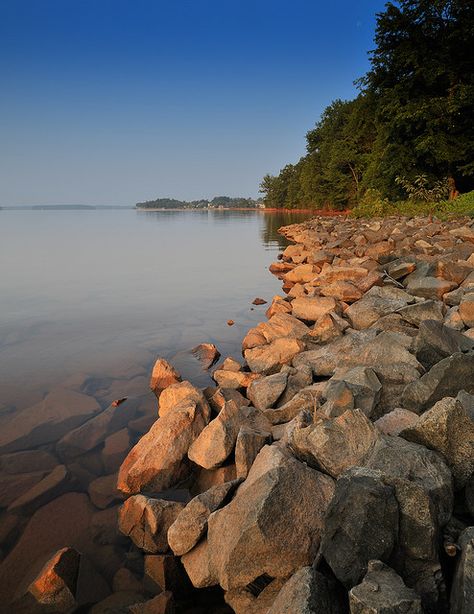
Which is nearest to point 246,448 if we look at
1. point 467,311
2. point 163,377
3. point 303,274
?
point 163,377

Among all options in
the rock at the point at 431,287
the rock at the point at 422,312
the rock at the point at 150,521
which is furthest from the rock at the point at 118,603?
the rock at the point at 431,287

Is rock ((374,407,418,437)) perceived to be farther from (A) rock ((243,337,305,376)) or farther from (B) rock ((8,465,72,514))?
(B) rock ((8,465,72,514))

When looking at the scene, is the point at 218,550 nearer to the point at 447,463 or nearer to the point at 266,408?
the point at 447,463

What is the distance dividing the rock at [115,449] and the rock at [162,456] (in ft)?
1.25

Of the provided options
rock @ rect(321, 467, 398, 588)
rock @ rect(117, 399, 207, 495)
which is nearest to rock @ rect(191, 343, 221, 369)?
rock @ rect(117, 399, 207, 495)

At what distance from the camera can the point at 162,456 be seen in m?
4.07

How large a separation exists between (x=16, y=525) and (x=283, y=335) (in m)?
4.49

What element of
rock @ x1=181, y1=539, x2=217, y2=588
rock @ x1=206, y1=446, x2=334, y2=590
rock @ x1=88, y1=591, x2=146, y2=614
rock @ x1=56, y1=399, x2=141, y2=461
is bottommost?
rock @ x1=56, y1=399, x2=141, y2=461

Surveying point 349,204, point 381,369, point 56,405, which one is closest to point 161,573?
point 381,369

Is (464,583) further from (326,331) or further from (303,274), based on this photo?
(303,274)

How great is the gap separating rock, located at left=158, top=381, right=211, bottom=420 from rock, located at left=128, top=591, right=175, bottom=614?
1791mm

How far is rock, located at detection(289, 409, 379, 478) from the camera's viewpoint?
3.00 m

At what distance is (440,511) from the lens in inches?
92.0

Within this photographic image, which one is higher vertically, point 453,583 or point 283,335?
point 453,583
